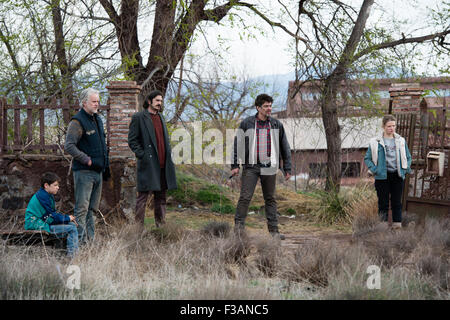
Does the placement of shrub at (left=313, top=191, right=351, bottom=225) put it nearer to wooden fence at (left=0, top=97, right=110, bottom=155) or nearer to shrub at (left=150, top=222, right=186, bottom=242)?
shrub at (left=150, top=222, right=186, bottom=242)

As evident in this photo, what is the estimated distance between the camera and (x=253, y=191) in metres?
6.91

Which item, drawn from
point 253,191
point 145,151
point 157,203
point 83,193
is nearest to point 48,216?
point 83,193

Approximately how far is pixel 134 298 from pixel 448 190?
6.43 m

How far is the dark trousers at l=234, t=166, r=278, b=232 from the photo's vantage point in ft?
22.5

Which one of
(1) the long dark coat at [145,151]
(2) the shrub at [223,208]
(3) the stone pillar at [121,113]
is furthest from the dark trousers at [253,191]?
(2) the shrub at [223,208]

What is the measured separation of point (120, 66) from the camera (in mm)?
10164

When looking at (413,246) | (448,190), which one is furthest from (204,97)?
(413,246)

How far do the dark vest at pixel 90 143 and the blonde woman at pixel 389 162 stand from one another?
3.59 meters

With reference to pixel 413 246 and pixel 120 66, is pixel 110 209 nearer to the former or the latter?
pixel 120 66

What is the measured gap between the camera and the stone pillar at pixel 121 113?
886 centimetres

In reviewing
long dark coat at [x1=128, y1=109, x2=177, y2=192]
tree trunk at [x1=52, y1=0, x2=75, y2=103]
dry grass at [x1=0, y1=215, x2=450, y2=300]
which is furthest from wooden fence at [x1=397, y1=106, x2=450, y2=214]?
tree trunk at [x1=52, y1=0, x2=75, y2=103]

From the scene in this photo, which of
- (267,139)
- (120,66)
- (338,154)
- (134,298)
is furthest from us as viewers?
(338,154)

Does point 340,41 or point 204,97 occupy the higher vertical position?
point 340,41

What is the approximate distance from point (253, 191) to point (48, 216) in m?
2.73
